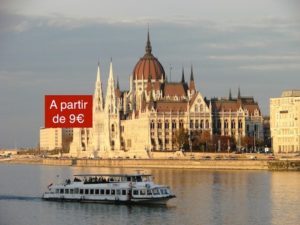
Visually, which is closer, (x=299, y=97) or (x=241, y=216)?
(x=241, y=216)

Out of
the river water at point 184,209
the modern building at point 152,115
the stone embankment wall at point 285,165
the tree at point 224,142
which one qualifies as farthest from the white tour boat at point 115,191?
the modern building at point 152,115

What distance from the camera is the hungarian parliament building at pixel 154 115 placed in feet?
381

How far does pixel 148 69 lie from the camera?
425 feet

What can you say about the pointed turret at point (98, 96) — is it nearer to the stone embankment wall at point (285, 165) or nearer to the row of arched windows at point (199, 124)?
the row of arched windows at point (199, 124)

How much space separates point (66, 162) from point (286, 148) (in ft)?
98.1

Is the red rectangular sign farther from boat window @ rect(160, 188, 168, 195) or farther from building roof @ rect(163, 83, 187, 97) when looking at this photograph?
building roof @ rect(163, 83, 187, 97)

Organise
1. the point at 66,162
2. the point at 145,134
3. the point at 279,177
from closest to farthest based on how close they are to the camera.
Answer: the point at 279,177, the point at 145,134, the point at 66,162

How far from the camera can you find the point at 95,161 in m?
113

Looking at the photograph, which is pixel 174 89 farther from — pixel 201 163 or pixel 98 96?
pixel 201 163

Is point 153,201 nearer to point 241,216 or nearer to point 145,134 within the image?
point 241,216

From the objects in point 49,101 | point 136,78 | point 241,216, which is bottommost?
point 241,216

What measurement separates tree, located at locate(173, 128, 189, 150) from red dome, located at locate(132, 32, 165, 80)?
18575 mm

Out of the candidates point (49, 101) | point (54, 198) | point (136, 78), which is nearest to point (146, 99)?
point (136, 78)

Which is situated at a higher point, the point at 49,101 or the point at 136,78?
the point at 136,78
